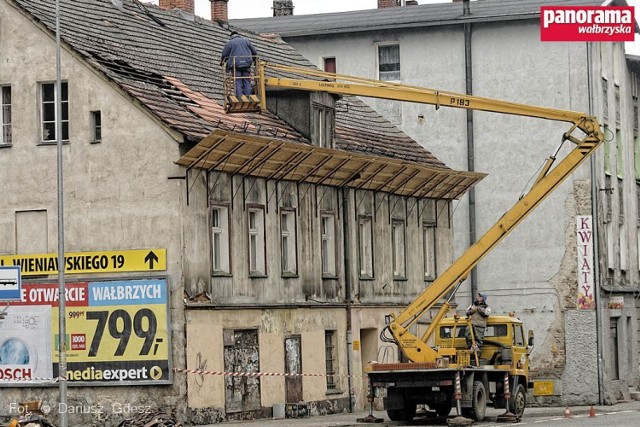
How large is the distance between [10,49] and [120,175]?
14.2 feet

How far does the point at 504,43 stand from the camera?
2148 inches

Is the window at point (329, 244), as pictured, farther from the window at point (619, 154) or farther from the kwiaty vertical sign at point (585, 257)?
the window at point (619, 154)

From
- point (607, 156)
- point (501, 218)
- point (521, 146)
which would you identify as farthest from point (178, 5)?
point (501, 218)

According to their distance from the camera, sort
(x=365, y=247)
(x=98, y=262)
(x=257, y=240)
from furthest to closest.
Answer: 1. (x=365, y=247)
2. (x=257, y=240)
3. (x=98, y=262)

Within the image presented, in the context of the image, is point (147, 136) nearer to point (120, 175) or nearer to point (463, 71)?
point (120, 175)

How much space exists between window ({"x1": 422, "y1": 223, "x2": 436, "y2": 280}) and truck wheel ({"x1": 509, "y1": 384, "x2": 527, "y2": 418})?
12744 millimetres

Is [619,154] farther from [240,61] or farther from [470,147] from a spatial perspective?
[240,61]

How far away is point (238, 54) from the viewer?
38.8 metres

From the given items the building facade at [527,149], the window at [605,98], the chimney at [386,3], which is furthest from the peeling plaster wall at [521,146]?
the chimney at [386,3]

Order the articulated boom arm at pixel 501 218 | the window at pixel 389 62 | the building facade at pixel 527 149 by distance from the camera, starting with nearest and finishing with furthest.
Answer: the articulated boom arm at pixel 501 218 < the building facade at pixel 527 149 < the window at pixel 389 62

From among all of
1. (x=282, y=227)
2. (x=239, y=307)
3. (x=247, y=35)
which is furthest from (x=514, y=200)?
(x=239, y=307)

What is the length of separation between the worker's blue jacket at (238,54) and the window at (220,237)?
140 inches

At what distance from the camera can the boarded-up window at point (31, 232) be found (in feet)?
123

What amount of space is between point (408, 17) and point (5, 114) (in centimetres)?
2216
